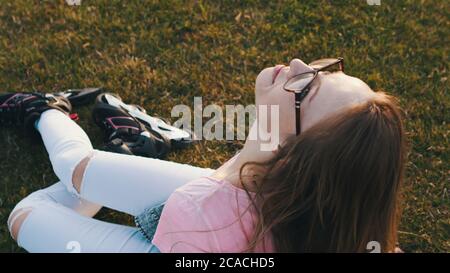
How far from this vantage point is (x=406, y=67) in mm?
3691

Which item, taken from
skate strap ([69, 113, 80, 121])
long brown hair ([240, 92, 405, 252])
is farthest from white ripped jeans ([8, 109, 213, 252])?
long brown hair ([240, 92, 405, 252])

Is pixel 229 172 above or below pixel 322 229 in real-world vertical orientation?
above

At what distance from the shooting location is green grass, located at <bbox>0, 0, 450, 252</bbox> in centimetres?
319

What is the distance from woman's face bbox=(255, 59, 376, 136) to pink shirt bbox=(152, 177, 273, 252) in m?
0.31

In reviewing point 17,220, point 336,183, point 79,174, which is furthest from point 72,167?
point 336,183

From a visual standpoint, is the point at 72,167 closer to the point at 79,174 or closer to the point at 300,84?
the point at 79,174

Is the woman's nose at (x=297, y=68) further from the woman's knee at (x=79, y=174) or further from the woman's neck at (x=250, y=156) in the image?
the woman's knee at (x=79, y=174)

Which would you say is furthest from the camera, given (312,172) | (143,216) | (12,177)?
(12,177)

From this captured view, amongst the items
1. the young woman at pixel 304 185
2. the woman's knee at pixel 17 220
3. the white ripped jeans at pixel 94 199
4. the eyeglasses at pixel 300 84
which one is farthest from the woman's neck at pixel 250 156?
the woman's knee at pixel 17 220

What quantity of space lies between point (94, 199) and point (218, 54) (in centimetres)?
148
